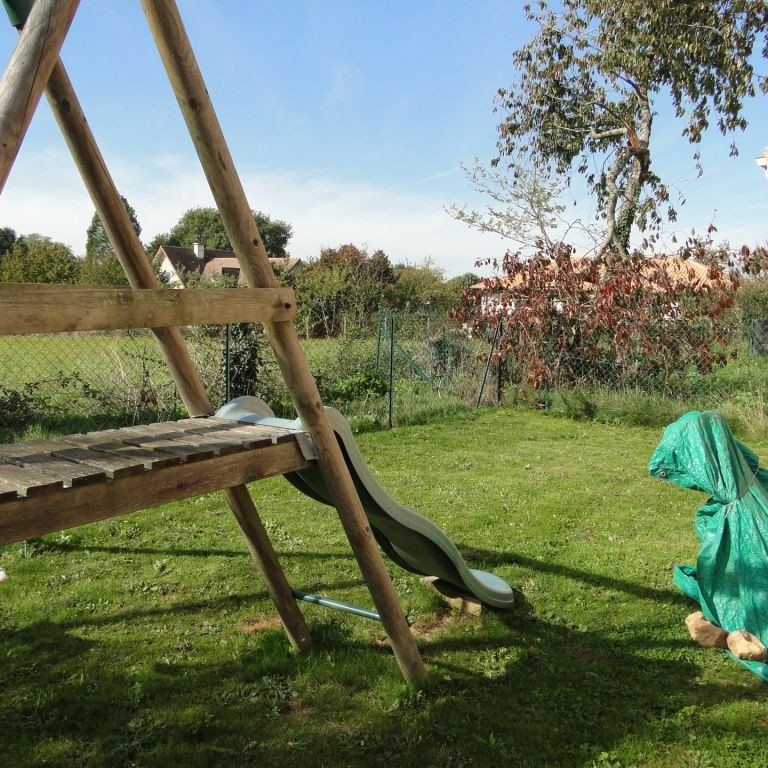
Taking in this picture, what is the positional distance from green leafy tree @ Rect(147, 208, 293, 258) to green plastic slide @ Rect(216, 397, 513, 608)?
61002mm

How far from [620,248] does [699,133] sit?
3097 millimetres

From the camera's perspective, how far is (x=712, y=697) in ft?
9.82

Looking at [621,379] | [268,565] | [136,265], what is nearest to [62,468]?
[136,265]

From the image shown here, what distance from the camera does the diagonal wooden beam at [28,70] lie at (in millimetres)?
1659

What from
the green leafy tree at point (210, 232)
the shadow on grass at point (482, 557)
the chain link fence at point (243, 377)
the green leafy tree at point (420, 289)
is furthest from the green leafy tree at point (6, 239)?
the shadow on grass at point (482, 557)

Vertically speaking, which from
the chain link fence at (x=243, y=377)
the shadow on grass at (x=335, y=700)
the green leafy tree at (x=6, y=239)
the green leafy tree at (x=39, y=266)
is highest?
the green leafy tree at (x=6, y=239)

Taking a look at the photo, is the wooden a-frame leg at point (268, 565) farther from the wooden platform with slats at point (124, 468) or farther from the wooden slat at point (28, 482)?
the wooden slat at point (28, 482)

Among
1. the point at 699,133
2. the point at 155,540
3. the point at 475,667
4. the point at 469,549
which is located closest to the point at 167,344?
the point at 475,667

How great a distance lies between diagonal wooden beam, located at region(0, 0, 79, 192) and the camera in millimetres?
1659

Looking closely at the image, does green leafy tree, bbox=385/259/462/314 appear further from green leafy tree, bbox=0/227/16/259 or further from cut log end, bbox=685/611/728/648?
green leafy tree, bbox=0/227/16/259

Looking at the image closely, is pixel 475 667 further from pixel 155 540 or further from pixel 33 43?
pixel 33 43

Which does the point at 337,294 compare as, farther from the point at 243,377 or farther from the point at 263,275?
the point at 263,275

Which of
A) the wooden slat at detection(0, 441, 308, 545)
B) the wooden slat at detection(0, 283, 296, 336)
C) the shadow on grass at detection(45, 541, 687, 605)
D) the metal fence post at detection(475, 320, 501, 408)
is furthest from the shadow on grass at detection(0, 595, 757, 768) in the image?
the metal fence post at detection(475, 320, 501, 408)

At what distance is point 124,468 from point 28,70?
110 centimetres
